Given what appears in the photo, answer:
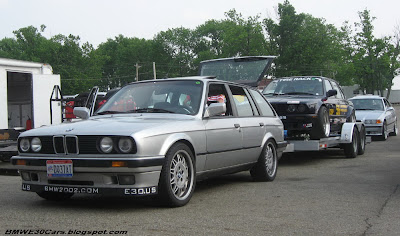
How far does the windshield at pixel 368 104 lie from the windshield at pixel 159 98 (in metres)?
14.2

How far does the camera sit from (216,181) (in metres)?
8.02

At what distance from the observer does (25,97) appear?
52.0 ft

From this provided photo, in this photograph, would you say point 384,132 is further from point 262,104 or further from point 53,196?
point 53,196

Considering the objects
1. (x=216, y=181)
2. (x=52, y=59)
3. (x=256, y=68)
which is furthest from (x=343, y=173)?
(x=52, y=59)

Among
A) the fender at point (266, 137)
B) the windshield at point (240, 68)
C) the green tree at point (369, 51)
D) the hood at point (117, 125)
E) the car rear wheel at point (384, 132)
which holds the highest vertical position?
the green tree at point (369, 51)

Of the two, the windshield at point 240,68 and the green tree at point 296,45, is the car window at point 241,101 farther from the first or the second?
the green tree at point 296,45

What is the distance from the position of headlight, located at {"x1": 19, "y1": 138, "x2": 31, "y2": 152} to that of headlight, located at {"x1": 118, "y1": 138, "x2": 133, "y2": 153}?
1145 mm

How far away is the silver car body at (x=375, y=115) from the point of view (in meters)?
17.9

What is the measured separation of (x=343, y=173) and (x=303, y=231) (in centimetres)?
481

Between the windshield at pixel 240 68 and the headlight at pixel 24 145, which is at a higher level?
the windshield at pixel 240 68

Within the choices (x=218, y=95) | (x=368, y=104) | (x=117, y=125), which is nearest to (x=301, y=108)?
(x=218, y=95)

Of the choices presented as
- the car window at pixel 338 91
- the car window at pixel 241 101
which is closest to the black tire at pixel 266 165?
the car window at pixel 241 101

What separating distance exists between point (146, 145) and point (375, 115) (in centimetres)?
1483

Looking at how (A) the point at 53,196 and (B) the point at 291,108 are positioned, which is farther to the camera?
(B) the point at 291,108
